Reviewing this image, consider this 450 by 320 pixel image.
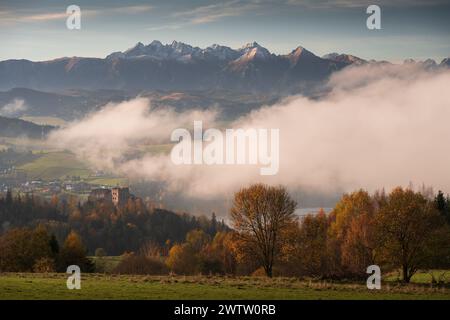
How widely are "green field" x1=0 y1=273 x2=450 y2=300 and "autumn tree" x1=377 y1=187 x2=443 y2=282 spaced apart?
49.1 feet

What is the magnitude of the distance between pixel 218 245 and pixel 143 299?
3750 inches

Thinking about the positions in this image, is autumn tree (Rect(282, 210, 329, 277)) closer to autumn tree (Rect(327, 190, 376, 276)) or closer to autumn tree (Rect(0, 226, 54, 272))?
autumn tree (Rect(327, 190, 376, 276))

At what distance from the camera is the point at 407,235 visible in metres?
50.0

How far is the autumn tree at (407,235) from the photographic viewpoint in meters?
49.1

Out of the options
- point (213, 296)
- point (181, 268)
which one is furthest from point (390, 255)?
point (181, 268)

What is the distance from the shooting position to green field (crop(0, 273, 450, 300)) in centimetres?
2889

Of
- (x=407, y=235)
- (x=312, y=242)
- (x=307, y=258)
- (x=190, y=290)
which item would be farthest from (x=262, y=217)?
(x=190, y=290)

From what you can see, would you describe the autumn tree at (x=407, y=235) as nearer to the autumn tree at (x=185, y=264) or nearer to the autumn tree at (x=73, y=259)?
the autumn tree at (x=73, y=259)

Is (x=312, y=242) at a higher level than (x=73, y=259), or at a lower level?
higher

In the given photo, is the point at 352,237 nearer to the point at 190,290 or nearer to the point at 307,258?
the point at 307,258

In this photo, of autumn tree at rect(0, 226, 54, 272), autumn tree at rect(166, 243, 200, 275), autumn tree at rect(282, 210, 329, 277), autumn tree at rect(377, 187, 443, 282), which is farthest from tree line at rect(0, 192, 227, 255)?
autumn tree at rect(377, 187, 443, 282)

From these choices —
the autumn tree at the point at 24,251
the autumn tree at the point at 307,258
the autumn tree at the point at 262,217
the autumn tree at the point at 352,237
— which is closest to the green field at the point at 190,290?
the autumn tree at the point at 352,237

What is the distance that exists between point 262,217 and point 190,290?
24.0m
